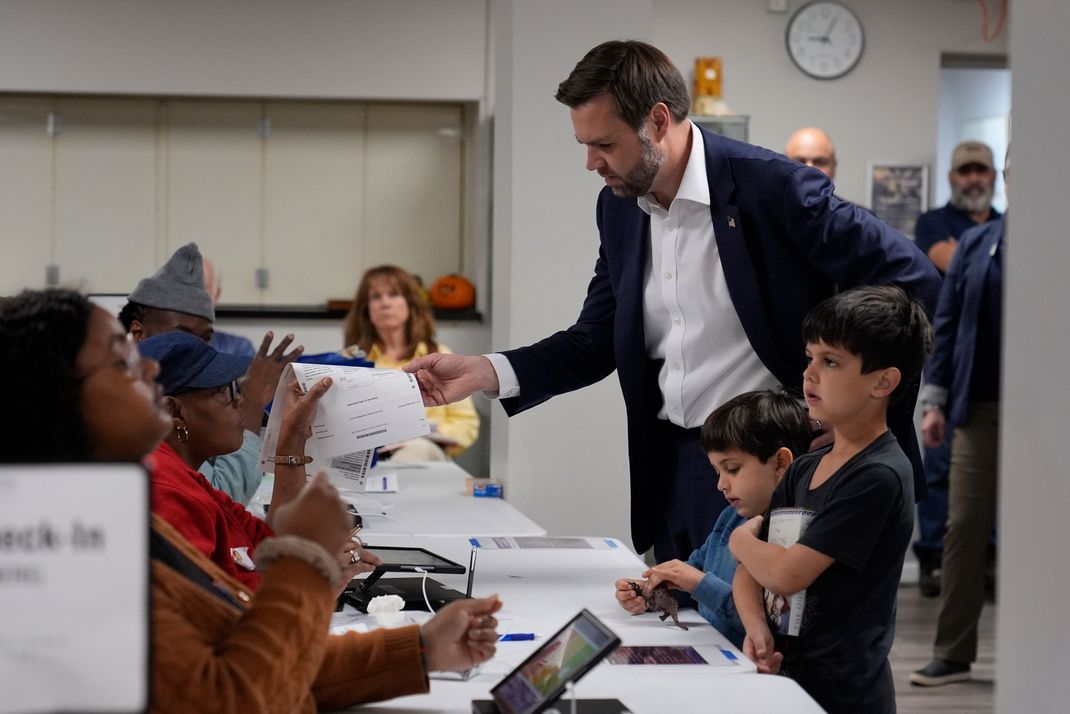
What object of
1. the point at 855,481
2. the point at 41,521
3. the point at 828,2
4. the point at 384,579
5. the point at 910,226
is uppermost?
the point at 828,2

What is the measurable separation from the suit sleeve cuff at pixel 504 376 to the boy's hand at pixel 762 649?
0.97 meters

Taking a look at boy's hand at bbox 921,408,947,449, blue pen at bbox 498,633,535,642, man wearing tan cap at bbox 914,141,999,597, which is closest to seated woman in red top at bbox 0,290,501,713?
blue pen at bbox 498,633,535,642

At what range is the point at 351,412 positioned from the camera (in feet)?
7.67

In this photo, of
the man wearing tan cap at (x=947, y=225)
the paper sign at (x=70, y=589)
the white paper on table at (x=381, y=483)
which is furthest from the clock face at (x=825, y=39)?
the paper sign at (x=70, y=589)

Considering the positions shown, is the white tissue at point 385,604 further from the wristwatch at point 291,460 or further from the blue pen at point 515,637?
the wristwatch at point 291,460

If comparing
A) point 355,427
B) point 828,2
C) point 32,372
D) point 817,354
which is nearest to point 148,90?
point 828,2

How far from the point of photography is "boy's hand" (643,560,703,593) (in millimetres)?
2086

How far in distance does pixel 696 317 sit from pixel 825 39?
3946mm

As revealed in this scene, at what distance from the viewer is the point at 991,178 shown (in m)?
5.77

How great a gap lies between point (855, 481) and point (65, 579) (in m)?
1.31

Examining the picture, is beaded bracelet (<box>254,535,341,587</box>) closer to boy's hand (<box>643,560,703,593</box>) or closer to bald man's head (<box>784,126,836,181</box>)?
boy's hand (<box>643,560,703,593</box>)

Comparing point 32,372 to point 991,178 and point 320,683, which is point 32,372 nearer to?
point 320,683

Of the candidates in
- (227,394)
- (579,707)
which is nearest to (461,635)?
(579,707)

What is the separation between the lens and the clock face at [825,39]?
237 inches
